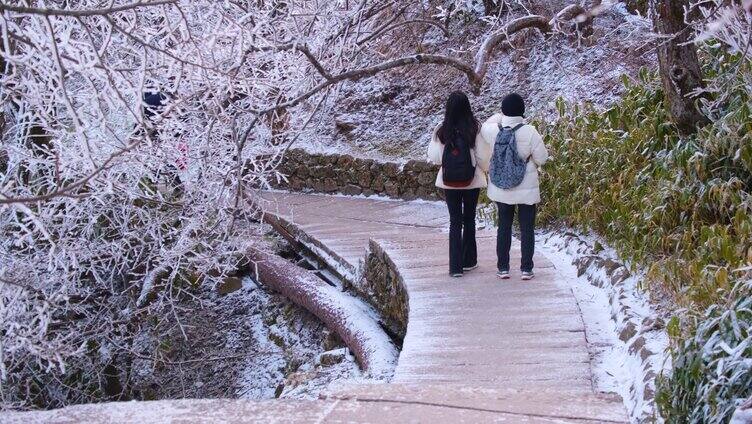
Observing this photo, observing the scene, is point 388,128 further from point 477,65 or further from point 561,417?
point 561,417

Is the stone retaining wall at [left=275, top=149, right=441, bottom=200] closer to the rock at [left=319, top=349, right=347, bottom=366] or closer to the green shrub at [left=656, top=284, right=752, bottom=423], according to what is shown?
the rock at [left=319, top=349, right=347, bottom=366]

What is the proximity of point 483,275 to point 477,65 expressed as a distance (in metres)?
4.59

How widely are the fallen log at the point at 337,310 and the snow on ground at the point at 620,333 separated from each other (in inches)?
57.0

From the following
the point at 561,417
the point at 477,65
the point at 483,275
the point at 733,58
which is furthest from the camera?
the point at 477,65

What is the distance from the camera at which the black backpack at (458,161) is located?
6.69 meters

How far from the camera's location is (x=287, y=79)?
931 centimetres

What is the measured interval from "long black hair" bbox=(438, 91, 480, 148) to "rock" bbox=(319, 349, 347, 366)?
2095 mm

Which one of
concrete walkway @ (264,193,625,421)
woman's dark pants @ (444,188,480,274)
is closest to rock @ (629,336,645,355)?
concrete walkway @ (264,193,625,421)

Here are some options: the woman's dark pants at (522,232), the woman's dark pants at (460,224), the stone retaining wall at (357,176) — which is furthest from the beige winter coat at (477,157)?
the stone retaining wall at (357,176)

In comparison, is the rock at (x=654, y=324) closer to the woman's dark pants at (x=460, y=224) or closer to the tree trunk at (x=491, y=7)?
the woman's dark pants at (x=460, y=224)

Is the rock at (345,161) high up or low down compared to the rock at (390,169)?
up

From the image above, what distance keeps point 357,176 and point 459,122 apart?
20.8 feet

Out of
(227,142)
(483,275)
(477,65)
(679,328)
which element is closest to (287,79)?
(227,142)

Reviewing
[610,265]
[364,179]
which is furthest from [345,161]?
[610,265]
